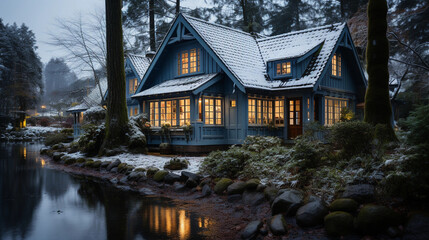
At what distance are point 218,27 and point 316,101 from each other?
738 centimetres

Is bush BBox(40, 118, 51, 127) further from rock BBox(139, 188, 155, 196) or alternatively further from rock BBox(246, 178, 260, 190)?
rock BBox(246, 178, 260, 190)

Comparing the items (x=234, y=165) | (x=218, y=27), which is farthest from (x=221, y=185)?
(x=218, y=27)

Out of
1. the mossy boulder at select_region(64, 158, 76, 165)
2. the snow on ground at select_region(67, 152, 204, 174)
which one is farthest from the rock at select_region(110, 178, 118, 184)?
the mossy boulder at select_region(64, 158, 76, 165)

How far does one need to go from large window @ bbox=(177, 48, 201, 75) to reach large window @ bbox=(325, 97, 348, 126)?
773 cm

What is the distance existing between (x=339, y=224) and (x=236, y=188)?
3.15m

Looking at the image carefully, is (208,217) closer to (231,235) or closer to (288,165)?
(231,235)

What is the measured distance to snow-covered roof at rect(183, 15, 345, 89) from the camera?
17.4 metres

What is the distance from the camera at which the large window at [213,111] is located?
1770 centimetres

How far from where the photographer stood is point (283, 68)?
18578mm

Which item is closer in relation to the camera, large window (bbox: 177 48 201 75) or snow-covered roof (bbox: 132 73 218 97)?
snow-covered roof (bbox: 132 73 218 97)

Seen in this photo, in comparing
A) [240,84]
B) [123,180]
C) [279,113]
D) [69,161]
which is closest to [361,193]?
[123,180]

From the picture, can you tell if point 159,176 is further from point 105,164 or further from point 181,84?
point 181,84

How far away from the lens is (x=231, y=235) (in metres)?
5.85

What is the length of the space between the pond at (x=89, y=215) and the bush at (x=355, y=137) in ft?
12.1
